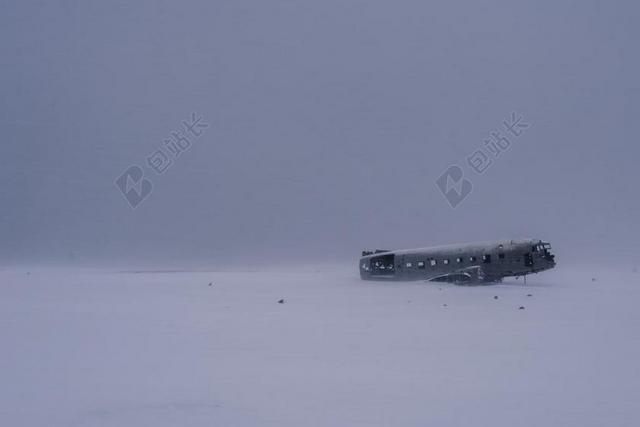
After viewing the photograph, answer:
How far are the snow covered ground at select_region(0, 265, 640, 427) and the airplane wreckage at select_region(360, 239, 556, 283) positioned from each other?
10.3 metres

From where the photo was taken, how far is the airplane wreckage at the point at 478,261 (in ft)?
97.9

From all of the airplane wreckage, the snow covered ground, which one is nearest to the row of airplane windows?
the airplane wreckage

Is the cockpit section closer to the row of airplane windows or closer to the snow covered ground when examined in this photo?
the row of airplane windows

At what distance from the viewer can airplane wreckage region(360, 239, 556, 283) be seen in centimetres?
2984

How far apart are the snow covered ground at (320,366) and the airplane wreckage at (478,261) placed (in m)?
10.3

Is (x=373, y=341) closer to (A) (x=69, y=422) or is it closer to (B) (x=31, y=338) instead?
(A) (x=69, y=422)

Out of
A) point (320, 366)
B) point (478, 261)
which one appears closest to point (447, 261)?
point (478, 261)

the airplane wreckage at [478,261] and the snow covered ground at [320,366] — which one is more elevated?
the airplane wreckage at [478,261]

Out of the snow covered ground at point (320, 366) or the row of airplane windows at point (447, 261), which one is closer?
the snow covered ground at point (320, 366)

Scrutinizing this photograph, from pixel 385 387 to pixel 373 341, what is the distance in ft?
13.3

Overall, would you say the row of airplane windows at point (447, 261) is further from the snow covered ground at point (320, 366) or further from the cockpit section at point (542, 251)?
the snow covered ground at point (320, 366)

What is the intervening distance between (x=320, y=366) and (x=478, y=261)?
22.3 metres

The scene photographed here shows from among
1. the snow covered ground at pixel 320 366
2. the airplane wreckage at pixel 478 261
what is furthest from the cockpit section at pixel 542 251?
the snow covered ground at pixel 320 366

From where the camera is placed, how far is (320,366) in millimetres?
10117
